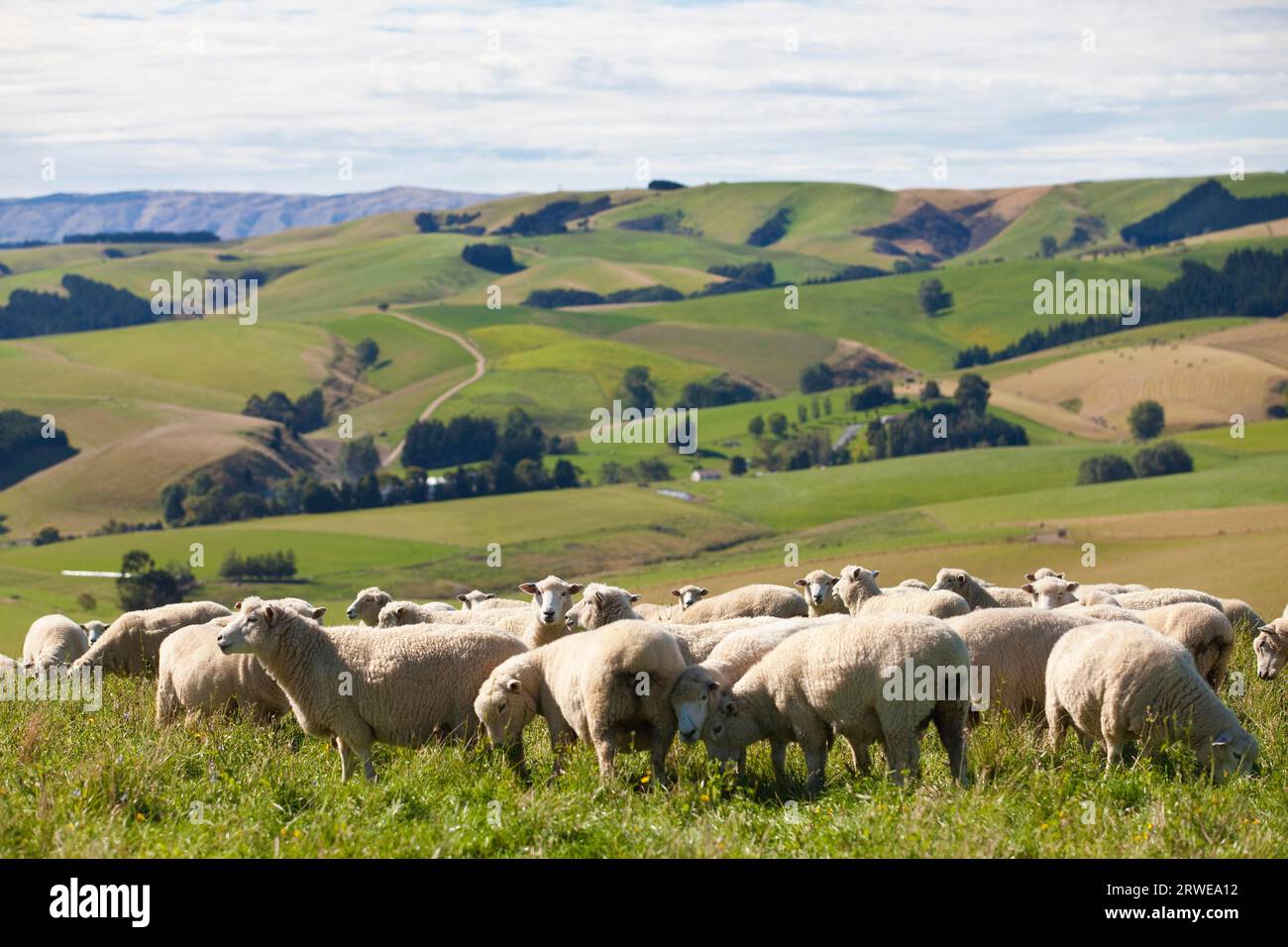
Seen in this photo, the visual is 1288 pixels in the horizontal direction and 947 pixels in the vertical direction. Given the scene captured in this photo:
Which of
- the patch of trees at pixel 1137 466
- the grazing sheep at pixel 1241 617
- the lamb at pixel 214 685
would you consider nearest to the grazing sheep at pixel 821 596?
the grazing sheep at pixel 1241 617

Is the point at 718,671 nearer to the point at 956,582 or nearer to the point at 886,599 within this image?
the point at 886,599

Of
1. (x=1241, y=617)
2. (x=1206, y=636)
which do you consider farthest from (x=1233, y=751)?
(x=1241, y=617)

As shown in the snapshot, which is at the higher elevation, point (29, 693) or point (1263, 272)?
point (1263, 272)

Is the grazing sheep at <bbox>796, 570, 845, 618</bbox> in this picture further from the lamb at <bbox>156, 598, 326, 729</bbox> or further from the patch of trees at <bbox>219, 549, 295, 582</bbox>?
the patch of trees at <bbox>219, 549, 295, 582</bbox>

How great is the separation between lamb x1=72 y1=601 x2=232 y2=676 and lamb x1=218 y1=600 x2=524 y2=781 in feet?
17.7

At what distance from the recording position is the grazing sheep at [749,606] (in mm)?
18328

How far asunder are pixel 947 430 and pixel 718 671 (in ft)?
392

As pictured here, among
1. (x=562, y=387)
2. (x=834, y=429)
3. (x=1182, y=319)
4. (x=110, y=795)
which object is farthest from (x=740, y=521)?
(x=110, y=795)

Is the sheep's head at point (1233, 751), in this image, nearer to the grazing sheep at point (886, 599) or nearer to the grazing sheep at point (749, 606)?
the grazing sheep at point (886, 599)

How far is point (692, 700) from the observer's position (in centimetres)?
1120

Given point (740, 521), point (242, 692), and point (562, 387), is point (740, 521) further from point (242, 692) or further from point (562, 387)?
point (242, 692)

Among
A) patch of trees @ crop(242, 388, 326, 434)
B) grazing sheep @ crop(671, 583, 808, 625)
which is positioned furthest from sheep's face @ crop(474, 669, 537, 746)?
patch of trees @ crop(242, 388, 326, 434)
